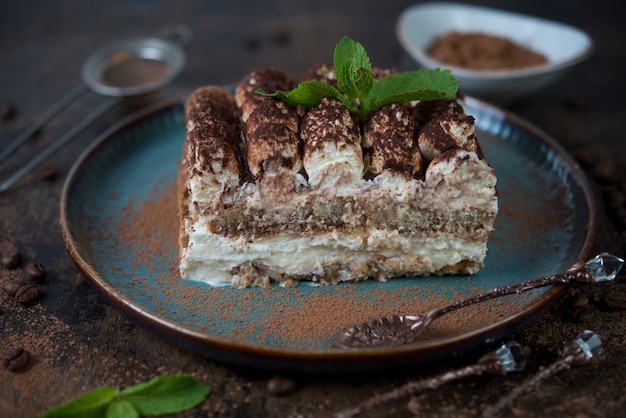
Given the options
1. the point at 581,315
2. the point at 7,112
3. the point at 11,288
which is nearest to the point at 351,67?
the point at 581,315

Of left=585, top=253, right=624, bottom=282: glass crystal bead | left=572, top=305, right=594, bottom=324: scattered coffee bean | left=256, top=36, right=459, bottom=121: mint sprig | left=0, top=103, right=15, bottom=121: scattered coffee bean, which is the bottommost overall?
left=0, top=103, right=15, bottom=121: scattered coffee bean

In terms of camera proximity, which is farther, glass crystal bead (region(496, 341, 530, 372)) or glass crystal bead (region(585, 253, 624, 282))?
glass crystal bead (region(585, 253, 624, 282))

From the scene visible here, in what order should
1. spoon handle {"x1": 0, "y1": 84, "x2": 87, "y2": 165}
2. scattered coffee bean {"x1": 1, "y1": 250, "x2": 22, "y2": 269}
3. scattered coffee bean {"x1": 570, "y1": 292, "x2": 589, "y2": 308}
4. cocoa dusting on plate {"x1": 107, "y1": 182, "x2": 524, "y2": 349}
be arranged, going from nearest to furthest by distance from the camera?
1. cocoa dusting on plate {"x1": 107, "y1": 182, "x2": 524, "y2": 349}
2. scattered coffee bean {"x1": 570, "y1": 292, "x2": 589, "y2": 308}
3. scattered coffee bean {"x1": 1, "y1": 250, "x2": 22, "y2": 269}
4. spoon handle {"x1": 0, "y1": 84, "x2": 87, "y2": 165}

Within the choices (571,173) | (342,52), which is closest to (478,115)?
(571,173)

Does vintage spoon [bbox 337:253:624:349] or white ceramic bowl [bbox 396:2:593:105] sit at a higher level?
white ceramic bowl [bbox 396:2:593:105]

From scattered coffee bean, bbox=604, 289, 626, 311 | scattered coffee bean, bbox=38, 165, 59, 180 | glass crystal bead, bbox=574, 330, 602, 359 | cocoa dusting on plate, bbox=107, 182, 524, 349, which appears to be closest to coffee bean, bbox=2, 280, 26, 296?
cocoa dusting on plate, bbox=107, 182, 524, 349

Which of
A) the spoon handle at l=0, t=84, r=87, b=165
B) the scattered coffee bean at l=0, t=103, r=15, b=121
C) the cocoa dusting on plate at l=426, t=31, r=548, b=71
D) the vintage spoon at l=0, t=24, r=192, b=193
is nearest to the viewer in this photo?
the spoon handle at l=0, t=84, r=87, b=165

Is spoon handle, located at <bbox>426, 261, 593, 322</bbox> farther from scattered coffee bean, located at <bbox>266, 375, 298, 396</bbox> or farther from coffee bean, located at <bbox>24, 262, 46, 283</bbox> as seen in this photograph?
coffee bean, located at <bbox>24, 262, 46, 283</bbox>

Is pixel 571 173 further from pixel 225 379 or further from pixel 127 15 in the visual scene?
pixel 127 15
